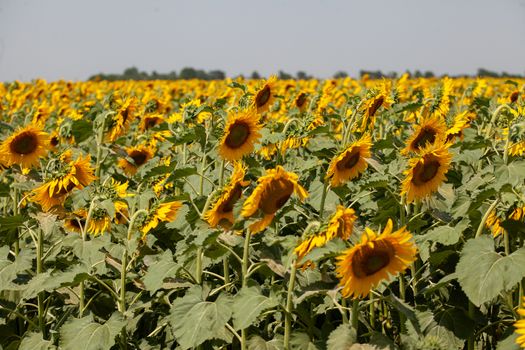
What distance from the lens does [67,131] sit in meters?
5.30

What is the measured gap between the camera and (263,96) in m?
4.89

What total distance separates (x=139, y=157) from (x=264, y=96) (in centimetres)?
155

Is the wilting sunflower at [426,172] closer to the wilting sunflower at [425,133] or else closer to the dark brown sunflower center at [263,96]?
the wilting sunflower at [425,133]

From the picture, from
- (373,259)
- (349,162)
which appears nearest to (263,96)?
(349,162)

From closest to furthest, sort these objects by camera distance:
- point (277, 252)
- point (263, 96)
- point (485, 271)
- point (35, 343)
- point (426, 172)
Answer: point (485, 271), point (277, 252), point (426, 172), point (35, 343), point (263, 96)

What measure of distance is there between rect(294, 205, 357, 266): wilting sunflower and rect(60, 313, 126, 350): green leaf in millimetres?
1082

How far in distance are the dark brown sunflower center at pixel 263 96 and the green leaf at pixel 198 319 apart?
195 cm

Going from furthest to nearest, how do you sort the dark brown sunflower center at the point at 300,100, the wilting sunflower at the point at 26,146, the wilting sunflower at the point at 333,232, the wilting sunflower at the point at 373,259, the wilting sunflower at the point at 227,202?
the dark brown sunflower center at the point at 300,100 → the wilting sunflower at the point at 26,146 → the wilting sunflower at the point at 227,202 → the wilting sunflower at the point at 333,232 → the wilting sunflower at the point at 373,259

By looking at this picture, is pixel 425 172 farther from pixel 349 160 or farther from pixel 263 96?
pixel 263 96

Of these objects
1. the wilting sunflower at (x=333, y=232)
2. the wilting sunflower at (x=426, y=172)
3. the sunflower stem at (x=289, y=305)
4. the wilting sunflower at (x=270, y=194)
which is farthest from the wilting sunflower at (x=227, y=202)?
the wilting sunflower at (x=426, y=172)

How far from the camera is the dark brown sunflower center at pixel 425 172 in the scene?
135 inches

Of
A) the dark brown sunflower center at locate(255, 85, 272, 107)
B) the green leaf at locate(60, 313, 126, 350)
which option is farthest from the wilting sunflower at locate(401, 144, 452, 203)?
the dark brown sunflower center at locate(255, 85, 272, 107)

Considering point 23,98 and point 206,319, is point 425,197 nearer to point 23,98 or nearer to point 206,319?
point 206,319

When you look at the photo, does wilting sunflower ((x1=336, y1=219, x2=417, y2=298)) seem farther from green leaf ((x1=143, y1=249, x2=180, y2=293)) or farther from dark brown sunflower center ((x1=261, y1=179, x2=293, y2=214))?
green leaf ((x1=143, y1=249, x2=180, y2=293))
